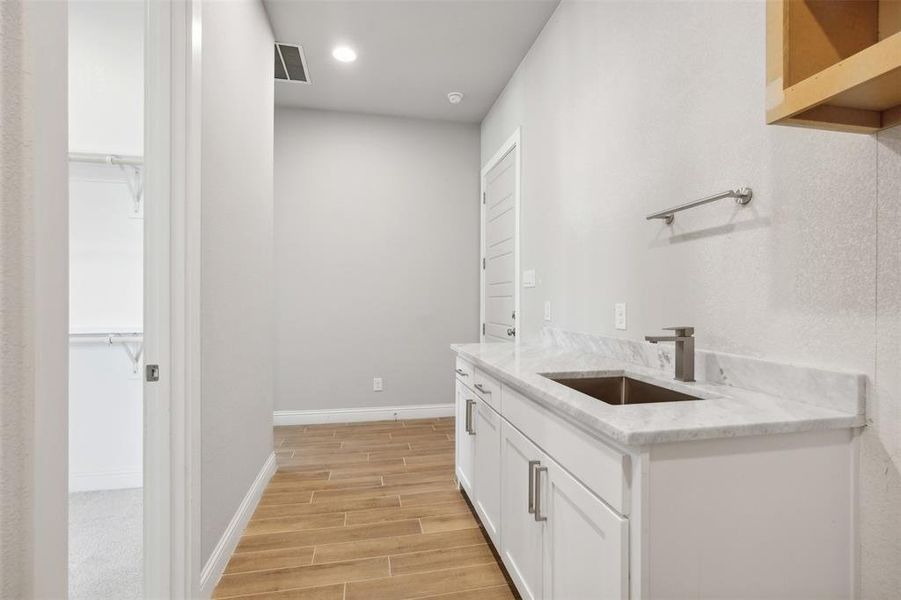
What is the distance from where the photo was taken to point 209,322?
5.53ft

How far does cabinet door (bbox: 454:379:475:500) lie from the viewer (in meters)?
2.21

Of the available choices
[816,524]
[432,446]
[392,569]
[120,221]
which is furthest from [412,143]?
[816,524]

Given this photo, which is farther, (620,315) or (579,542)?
(620,315)

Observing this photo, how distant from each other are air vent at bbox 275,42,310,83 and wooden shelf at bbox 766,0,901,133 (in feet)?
9.63

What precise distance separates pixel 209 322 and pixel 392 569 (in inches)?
50.4

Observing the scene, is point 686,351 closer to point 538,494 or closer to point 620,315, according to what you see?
point 620,315

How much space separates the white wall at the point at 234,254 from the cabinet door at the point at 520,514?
1147 mm

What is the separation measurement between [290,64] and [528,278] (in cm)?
236

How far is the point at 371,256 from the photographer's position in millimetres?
4062

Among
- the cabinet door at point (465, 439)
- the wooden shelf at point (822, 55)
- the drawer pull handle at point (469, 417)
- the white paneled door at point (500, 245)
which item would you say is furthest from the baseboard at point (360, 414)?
the wooden shelf at point (822, 55)

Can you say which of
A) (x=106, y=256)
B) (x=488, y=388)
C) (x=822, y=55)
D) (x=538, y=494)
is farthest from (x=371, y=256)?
(x=822, y=55)

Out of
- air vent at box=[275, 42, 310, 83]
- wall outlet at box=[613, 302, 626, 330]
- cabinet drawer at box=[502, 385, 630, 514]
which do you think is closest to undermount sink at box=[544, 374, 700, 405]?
cabinet drawer at box=[502, 385, 630, 514]

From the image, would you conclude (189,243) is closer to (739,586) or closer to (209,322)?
(209,322)

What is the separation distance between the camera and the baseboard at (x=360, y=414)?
3.87 meters
